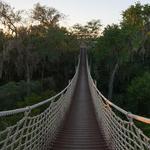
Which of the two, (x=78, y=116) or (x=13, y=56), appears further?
(x=13, y=56)

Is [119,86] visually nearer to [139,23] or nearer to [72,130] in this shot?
[139,23]

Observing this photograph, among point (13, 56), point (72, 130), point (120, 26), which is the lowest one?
point (72, 130)

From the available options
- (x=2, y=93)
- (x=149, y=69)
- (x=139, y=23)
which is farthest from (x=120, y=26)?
(x=2, y=93)

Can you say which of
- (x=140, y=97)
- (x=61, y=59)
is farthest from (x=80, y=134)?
(x=61, y=59)

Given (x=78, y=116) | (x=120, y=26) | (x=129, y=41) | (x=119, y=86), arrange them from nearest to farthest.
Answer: (x=78, y=116), (x=129, y=41), (x=120, y=26), (x=119, y=86)

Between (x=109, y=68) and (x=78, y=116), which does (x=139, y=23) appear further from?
(x=78, y=116)

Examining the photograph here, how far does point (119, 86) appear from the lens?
35.3m

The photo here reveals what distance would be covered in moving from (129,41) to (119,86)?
600cm

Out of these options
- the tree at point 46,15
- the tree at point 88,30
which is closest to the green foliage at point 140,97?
the tree at point 46,15

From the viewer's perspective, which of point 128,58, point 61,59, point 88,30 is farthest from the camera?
point 88,30

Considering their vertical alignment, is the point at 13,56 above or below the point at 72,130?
above

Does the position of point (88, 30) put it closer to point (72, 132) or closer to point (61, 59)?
point (61, 59)

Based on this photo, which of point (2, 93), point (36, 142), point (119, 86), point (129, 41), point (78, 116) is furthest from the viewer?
point (119, 86)

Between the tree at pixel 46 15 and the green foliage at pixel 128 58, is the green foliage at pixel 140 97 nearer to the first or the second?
the green foliage at pixel 128 58
